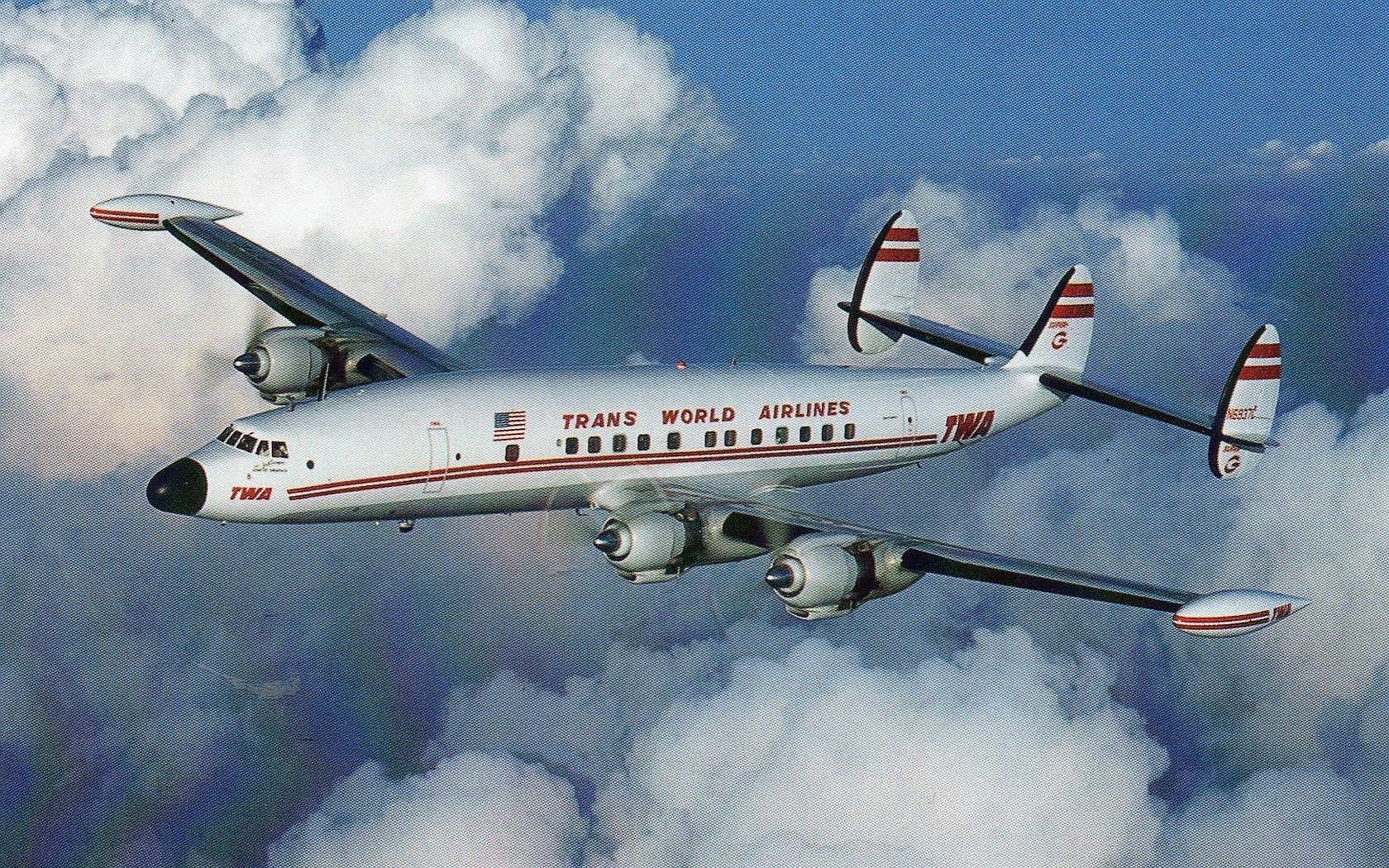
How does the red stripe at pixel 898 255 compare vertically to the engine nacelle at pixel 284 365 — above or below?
above

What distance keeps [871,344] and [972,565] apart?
17.2 meters

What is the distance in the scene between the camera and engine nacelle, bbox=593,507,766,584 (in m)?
36.9

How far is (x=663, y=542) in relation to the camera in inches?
1460

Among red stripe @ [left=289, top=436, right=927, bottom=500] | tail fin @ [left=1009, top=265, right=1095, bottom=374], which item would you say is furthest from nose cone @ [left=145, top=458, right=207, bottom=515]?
tail fin @ [left=1009, top=265, right=1095, bottom=374]

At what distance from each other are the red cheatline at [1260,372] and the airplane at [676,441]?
51mm

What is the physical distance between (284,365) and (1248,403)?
26990 millimetres

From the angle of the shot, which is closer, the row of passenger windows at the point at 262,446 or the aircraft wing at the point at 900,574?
the aircraft wing at the point at 900,574

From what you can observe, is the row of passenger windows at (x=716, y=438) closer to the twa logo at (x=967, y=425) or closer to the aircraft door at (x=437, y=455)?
the aircraft door at (x=437, y=455)

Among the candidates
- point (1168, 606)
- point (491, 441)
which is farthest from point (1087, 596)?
point (491, 441)

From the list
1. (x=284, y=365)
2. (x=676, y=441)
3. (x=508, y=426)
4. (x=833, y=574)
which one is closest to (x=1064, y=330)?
(x=676, y=441)

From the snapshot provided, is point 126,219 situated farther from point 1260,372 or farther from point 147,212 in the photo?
point 1260,372

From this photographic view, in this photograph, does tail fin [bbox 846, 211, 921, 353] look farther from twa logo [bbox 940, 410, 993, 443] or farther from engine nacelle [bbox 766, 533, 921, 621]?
engine nacelle [bbox 766, 533, 921, 621]

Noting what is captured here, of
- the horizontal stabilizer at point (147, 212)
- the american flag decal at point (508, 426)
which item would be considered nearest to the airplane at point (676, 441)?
the american flag decal at point (508, 426)

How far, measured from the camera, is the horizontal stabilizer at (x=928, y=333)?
165 ft
